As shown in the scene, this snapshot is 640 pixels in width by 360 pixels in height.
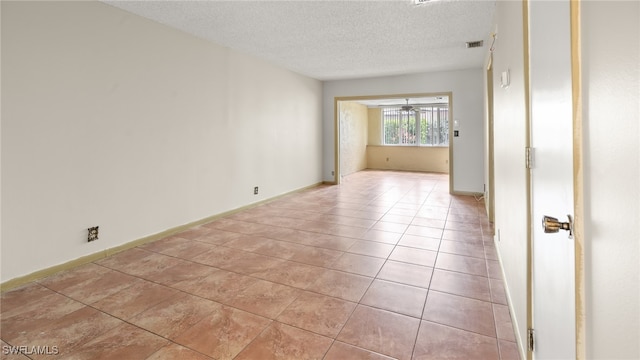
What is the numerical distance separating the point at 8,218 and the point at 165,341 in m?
1.79

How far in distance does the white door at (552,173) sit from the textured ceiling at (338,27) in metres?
2.28

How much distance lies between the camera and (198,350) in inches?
68.8

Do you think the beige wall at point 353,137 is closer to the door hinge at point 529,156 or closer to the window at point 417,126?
the window at point 417,126

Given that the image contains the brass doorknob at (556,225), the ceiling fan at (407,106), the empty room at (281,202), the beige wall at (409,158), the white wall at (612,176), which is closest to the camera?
the white wall at (612,176)

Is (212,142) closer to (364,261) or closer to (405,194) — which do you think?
(364,261)

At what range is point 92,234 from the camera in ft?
10.00

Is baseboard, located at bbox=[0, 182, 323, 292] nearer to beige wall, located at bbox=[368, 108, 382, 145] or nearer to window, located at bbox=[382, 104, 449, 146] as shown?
beige wall, located at bbox=[368, 108, 382, 145]

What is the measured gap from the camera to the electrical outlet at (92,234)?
303 cm

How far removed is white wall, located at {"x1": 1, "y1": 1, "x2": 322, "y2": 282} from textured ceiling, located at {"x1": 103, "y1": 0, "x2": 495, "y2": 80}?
1.27 ft

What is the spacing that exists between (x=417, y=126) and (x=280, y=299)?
9776 millimetres

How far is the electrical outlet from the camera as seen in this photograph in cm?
303

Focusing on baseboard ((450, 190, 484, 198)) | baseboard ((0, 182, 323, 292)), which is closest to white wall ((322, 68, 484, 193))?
baseboard ((450, 190, 484, 198))

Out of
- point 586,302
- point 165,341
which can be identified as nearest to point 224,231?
point 165,341

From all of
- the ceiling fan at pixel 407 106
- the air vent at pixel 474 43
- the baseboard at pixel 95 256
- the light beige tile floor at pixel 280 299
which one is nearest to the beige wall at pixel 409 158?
the ceiling fan at pixel 407 106
